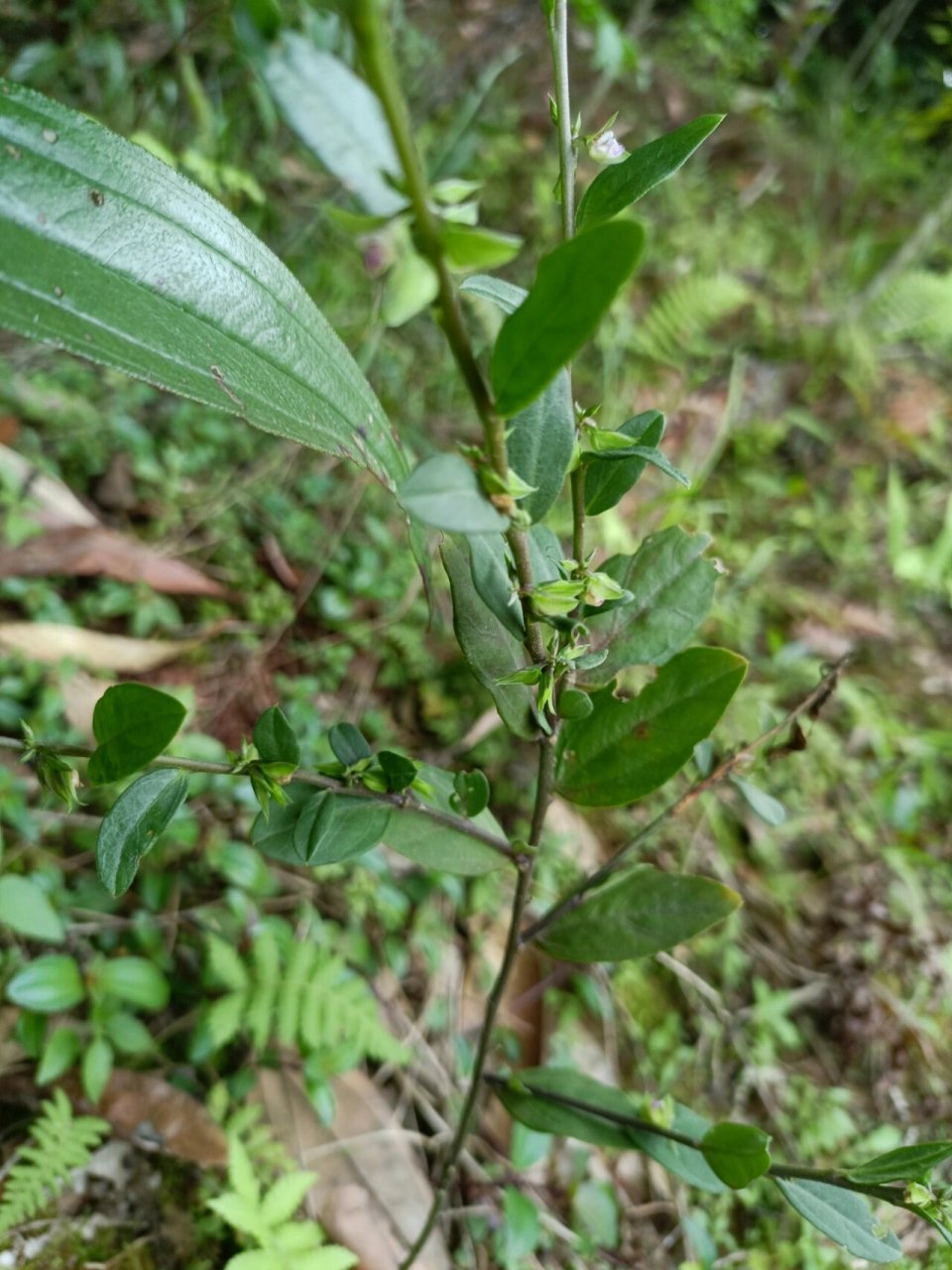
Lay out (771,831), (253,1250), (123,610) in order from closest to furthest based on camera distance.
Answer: (253,1250), (123,610), (771,831)

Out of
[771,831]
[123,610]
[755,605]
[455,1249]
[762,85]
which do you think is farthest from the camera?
[762,85]

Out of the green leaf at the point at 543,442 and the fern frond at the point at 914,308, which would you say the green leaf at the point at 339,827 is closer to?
the green leaf at the point at 543,442

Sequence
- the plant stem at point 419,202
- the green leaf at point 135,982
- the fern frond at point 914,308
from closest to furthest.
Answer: the plant stem at point 419,202
the green leaf at point 135,982
the fern frond at point 914,308

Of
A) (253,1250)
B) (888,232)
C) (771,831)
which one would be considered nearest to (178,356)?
(253,1250)

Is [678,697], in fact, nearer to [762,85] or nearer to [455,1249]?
[455,1249]

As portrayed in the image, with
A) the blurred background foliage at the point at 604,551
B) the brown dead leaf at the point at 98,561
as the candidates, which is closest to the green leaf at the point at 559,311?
the blurred background foliage at the point at 604,551

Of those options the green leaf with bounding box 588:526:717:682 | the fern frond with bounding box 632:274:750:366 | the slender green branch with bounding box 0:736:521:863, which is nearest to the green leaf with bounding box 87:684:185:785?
the slender green branch with bounding box 0:736:521:863
